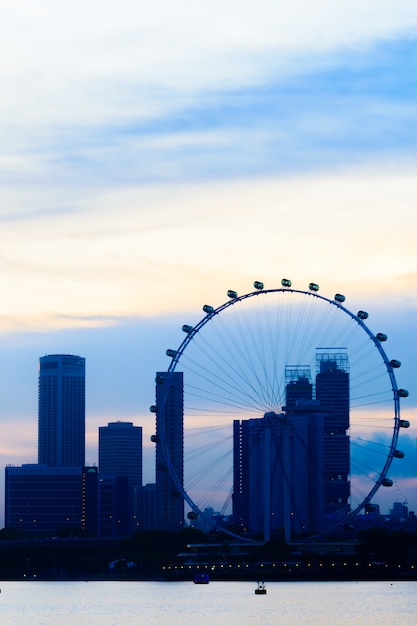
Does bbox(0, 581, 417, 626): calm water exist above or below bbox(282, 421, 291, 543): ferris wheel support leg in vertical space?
below

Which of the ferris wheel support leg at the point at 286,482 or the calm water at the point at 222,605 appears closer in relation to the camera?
the calm water at the point at 222,605

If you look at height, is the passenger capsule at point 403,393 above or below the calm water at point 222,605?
above

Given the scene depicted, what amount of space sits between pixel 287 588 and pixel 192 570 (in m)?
28.5

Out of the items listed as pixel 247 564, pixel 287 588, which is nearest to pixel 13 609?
pixel 287 588

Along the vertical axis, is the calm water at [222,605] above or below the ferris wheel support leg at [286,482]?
below

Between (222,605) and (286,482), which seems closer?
(222,605)

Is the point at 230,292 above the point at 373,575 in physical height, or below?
above

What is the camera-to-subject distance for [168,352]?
145 meters

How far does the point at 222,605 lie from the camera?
135750 mm

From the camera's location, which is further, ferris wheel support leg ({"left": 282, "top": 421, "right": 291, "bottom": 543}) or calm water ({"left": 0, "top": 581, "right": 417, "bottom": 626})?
ferris wheel support leg ({"left": 282, "top": 421, "right": 291, "bottom": 543})

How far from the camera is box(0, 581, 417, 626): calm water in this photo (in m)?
117

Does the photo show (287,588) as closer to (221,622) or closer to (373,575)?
(373,575)

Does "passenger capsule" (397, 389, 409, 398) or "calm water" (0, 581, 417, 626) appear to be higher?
"passenger capsule" (397, 389, 409, 398)

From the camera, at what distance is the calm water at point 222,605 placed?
11662cm
